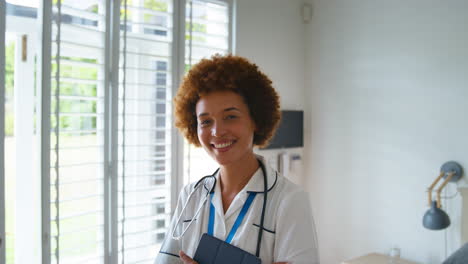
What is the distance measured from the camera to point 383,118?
2580mm

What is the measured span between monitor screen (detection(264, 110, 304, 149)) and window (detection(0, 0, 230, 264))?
Answer: 2.39 ft

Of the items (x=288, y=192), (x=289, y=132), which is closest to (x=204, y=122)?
(x=288, y=192)

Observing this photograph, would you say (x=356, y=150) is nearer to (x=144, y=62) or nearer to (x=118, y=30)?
(x=144, y=62)

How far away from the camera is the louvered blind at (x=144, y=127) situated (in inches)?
81.0

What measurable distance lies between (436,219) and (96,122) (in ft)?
5.86

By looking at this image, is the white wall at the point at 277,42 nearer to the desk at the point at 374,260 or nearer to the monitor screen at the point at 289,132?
the monitor screen at the point at 289,132


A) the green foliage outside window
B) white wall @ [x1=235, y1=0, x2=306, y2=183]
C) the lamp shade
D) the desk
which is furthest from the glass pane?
the lamp shade

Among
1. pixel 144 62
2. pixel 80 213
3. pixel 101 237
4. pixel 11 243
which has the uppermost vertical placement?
pixel 144 62

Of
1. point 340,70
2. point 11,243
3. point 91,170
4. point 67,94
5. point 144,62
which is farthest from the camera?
point 340,70

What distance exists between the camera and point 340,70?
9.29 feet

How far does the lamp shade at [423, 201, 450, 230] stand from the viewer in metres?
2.12

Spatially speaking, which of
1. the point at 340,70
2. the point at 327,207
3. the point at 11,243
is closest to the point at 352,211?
the point at 327,207

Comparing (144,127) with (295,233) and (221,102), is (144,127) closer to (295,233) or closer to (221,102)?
(221,102)

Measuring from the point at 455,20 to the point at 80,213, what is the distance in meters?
2.18
